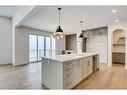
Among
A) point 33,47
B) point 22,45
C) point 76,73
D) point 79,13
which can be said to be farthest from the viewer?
point 33,47

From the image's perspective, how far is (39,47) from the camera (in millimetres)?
8938

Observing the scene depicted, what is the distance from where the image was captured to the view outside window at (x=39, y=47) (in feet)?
27.3

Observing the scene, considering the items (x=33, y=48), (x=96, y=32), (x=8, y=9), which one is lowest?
(x=33, y=48)

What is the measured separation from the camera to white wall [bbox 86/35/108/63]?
8.15 metres

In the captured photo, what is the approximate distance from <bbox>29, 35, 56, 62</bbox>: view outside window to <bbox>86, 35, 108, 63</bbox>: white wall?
3.18 m

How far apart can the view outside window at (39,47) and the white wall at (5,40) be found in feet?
4.98

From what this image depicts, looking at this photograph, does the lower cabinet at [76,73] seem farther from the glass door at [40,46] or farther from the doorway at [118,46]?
the glass door at [40,46]

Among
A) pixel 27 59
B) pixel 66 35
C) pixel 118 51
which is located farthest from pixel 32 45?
pixel 118 51

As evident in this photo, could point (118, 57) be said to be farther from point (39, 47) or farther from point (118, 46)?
point (39, 47)

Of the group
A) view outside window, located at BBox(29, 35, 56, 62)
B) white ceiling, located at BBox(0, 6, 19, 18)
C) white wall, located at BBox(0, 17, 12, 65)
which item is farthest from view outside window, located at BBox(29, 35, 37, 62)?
white ceiling, located at BBox(0, 6, 19, 18)

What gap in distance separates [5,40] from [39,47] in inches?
108

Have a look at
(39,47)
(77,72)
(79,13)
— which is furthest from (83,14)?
(39,47)
